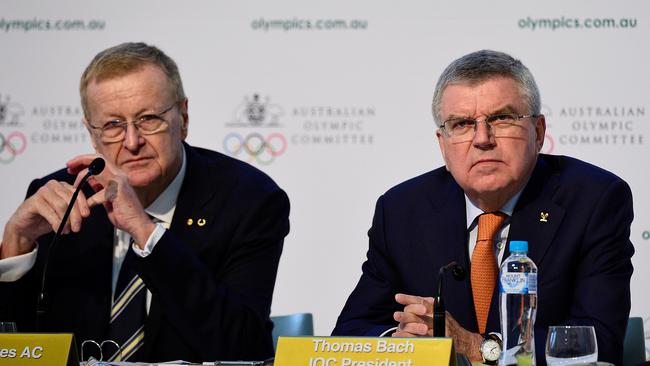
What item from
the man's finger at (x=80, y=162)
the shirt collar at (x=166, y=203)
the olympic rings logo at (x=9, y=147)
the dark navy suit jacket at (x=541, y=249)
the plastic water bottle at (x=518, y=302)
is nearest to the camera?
the plastic water bottle at (x=518, y=302)

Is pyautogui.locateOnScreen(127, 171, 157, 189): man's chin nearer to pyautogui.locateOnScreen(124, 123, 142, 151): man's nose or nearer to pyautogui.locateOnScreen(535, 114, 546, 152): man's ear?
pyautogui.locateOnScreen(124, 123, 142, 151): man's nose

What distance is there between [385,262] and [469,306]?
0.43 meters

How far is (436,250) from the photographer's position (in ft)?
11.7

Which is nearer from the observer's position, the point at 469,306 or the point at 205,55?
the point at 469,306

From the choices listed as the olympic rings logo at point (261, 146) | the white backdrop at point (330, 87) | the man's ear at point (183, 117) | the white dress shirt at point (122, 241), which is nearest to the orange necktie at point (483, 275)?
the white dress shirt at point (122, 241)

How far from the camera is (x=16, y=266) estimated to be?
146 inches

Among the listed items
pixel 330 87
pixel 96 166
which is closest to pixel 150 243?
pixel 96 166

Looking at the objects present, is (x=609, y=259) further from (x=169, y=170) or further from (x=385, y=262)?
(x=169, y=170)

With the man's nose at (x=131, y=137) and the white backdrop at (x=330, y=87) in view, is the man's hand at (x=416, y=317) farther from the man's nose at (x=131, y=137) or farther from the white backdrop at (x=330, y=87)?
the white backdrop at (x=330, y=87)

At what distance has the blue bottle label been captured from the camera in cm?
288

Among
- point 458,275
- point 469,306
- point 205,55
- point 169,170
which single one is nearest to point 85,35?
point 205,55

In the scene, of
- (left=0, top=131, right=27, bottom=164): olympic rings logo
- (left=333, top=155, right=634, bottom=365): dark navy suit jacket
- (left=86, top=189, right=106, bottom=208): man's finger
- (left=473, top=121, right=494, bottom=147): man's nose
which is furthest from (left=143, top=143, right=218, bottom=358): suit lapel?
(left=0, top=131, right=27, bottom=164): olympic rings logo

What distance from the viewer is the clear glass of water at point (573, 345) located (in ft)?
8.56

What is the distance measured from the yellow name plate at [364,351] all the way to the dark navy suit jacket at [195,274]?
106cm
